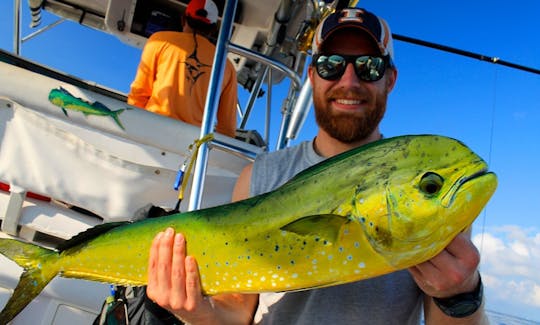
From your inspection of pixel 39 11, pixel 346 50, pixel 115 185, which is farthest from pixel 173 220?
pixel 39 11

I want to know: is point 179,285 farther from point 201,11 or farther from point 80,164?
point 201,11

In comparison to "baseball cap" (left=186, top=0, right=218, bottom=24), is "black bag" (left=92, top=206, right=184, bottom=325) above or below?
below

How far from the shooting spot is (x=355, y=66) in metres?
2.12

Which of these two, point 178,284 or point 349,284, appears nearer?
point 178,284

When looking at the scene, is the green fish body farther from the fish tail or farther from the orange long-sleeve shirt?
the orange long-sleeve shirt

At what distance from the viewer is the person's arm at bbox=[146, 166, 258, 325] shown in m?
1.52

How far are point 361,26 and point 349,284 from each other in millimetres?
1304

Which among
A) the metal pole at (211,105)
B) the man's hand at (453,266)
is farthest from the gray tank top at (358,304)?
the metal pole at (211,105)

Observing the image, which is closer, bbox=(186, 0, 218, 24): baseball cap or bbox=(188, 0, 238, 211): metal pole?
bbox=(188, 0, 238, 211): metal pole

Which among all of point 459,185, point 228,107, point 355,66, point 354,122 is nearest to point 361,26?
point 355,66

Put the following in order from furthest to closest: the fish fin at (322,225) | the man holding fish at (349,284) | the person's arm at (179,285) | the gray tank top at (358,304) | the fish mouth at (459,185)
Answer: the gray tank top at (358,304) < the person's arm at (179,285) < the man holding fish at (349,284) < the fish fin at (322,225) < the fish mouth at (459,185)

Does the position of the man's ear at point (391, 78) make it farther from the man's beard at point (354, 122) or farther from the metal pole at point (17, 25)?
the metal pole at point (17, 25)

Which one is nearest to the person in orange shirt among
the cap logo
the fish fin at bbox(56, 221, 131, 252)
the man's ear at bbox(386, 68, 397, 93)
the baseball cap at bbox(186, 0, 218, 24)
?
the baseball cap at bbox(186, 0, 218, 24)

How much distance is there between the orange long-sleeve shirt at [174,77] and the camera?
356 cm
